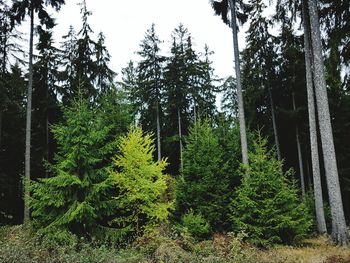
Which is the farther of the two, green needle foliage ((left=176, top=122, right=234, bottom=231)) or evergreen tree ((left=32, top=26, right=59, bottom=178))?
evergreen tree ((left=32, top=26, right=59, bottom=178))

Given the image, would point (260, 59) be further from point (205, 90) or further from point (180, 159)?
point (180, 159)

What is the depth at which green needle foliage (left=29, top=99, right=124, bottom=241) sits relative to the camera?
39.8 ft

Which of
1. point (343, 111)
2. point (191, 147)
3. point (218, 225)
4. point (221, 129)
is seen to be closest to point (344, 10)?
point (221, 129)

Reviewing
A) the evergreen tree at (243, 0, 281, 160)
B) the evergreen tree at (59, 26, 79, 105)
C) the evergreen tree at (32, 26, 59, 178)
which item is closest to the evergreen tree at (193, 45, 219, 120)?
the evergreen tree at (243, 0, 281, 160)

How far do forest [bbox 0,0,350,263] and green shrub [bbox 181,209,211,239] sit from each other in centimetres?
5

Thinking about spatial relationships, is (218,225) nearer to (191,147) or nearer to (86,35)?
(191,147)

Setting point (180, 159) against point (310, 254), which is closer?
point (310, 254)

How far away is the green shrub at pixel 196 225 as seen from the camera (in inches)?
509

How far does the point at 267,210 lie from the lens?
39.9ft

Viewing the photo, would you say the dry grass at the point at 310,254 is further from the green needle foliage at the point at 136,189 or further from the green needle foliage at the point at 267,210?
the green needle foliage at the point at 136,189

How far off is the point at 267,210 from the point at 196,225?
295 cm

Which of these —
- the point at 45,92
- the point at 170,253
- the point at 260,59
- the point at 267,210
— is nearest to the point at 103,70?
the point at 45,92

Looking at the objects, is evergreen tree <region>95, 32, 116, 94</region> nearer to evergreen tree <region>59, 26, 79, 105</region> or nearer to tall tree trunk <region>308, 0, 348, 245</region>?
evergreen tree <region>59, 26, 79, 105</region>

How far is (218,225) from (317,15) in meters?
9.81
